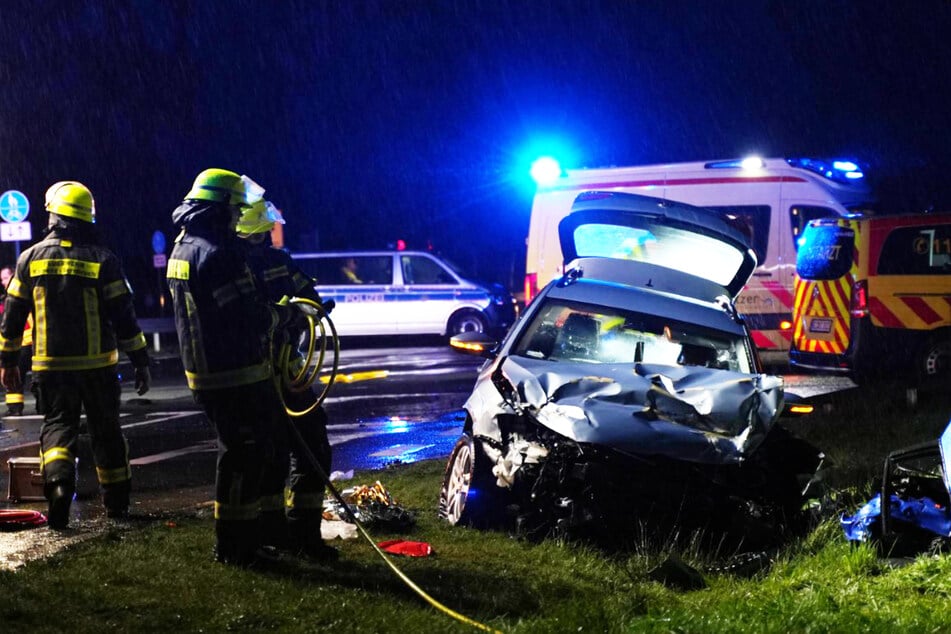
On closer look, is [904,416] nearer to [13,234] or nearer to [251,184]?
[251,184]

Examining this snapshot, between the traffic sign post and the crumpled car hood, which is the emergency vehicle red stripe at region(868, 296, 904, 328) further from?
the traffic sign post

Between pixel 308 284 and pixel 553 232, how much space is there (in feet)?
33.4

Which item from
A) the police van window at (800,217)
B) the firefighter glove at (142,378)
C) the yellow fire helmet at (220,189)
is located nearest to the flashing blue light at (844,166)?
the police van window at (800,217)

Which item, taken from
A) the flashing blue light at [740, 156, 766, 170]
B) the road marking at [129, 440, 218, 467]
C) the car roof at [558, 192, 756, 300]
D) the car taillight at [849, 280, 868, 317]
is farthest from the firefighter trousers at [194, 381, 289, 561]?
the flashing blue light at [740, 156, 766, 170]

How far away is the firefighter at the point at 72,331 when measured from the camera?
6.18 metres

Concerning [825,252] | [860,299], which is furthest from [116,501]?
[860,299]

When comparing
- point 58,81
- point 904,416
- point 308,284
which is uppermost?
point 58,81

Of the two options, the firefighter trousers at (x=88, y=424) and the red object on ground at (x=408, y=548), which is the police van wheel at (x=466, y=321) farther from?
the red object on ground at (x=408, y=548)

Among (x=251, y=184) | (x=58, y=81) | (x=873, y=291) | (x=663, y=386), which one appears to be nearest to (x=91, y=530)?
(x=251, y=184)

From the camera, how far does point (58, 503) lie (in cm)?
597

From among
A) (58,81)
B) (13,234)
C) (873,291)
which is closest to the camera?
(873,291)

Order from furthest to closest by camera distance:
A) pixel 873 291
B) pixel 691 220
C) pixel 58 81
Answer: pixel 58 81, pixel 873 291, pixel 691 220

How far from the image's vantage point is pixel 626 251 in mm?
7461

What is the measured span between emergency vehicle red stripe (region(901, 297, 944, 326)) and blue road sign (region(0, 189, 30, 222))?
15.8 meters
